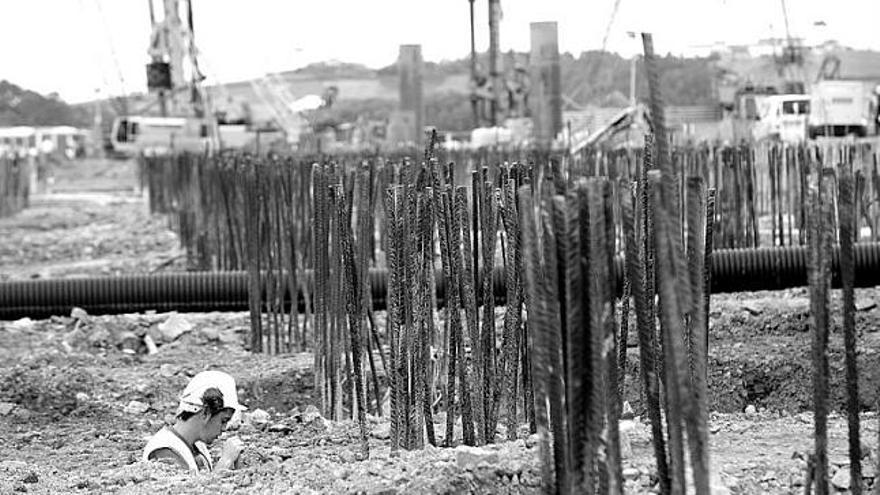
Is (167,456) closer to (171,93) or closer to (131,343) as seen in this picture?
(131,343)

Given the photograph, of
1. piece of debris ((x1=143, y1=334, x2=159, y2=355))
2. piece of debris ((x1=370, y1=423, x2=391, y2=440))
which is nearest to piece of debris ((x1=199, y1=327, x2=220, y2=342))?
piece of debris ((x1=143, y1=334, x2=159, y2=355))

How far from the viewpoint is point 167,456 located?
590 cm

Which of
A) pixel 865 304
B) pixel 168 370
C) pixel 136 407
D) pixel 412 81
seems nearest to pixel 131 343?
pixel 168 370

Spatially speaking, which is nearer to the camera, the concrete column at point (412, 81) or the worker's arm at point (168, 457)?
the worker's arm at point (168, 457)

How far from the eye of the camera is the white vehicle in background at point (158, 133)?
41562 mm

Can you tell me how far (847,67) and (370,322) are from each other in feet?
182

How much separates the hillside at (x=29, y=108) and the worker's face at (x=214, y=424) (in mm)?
88460

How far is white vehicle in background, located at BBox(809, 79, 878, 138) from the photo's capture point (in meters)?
29.6

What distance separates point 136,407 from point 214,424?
223 centimetres

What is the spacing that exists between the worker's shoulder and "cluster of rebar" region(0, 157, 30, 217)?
23.2 meters

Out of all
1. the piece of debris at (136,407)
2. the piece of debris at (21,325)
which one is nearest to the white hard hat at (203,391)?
the piece of debris at (136,407)

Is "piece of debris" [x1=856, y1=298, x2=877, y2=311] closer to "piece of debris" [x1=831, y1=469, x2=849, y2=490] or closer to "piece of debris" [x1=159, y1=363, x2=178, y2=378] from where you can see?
"piece of debris" [x1=159, y1=363, x2=178, y2=378]

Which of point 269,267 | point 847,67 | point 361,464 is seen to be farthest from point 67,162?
point 361,464

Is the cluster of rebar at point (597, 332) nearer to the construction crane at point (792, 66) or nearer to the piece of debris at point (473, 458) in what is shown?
the piece of debris at point (473, 458)
